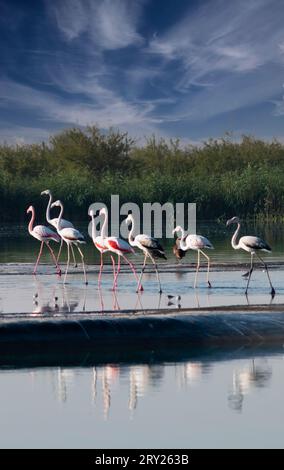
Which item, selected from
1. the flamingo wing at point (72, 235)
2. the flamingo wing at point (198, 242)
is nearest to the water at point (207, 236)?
the flamingo wing at point (72, 235)

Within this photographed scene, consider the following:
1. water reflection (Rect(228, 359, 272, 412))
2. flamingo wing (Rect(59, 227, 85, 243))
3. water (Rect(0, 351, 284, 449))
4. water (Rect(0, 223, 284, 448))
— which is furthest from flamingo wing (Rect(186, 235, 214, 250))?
water reflection (Rect(228, 359, 272, 412))

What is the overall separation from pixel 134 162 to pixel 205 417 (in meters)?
54.6

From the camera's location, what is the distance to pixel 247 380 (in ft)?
29.8

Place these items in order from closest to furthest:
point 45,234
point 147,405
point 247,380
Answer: point 147,405, point 247,380, point 45,234

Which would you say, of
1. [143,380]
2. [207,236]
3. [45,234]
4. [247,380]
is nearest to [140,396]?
[143,380]

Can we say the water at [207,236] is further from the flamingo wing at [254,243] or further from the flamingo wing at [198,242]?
the flamingo wing at [254,243]

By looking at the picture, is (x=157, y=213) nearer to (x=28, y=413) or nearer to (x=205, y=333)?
(x=205, y=333)

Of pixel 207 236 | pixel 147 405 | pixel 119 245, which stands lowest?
pixel 147 405

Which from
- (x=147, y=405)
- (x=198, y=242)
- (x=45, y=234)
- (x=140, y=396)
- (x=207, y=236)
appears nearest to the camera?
(x=147, y=405)

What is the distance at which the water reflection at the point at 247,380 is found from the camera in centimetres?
830

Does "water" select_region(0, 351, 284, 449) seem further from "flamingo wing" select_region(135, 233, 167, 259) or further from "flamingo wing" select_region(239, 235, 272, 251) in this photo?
"flamingo wing" select_region(135, 233, 167, 259)

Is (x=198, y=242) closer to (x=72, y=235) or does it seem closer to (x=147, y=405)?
(x=72, y=235)

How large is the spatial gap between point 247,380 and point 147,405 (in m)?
1.25

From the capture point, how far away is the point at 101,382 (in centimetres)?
902
